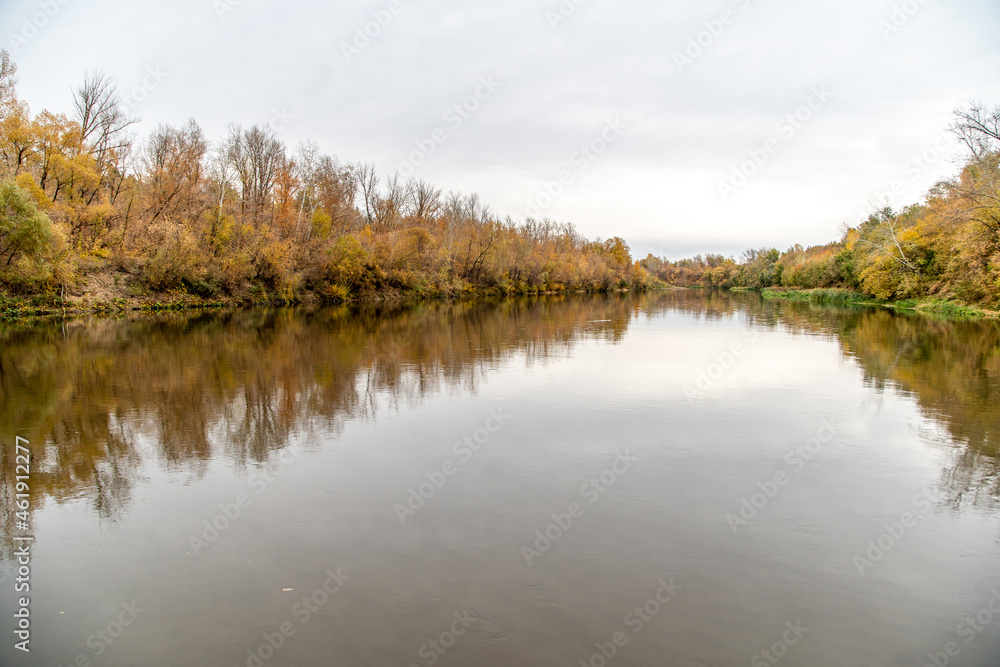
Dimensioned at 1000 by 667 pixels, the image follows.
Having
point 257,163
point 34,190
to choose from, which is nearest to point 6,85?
point 34,190

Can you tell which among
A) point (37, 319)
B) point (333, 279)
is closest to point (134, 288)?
point (37, 319)

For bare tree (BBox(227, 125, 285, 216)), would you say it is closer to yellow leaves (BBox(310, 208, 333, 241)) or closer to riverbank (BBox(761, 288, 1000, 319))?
yellow leaves (BBox(310, 208, 333, 241))

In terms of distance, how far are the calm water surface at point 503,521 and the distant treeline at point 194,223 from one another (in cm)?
1950

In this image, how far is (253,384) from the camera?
39.1ft

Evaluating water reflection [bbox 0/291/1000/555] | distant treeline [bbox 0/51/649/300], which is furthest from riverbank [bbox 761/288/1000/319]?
distant treeline [bbox 0/51/649/300]

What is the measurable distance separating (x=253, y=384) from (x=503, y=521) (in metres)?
8.36

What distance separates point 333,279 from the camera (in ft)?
157

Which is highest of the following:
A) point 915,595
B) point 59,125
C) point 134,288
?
point 59,125

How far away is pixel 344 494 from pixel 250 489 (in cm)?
116

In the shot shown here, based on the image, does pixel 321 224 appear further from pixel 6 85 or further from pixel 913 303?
pixel 913 303

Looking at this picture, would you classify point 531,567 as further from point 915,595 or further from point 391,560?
point 915,595

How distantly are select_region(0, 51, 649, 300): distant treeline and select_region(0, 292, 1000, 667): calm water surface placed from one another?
1950 cm

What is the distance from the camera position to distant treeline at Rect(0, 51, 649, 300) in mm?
27031

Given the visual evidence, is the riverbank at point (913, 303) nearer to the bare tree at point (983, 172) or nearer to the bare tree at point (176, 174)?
the bare tree at point (983, 172)
